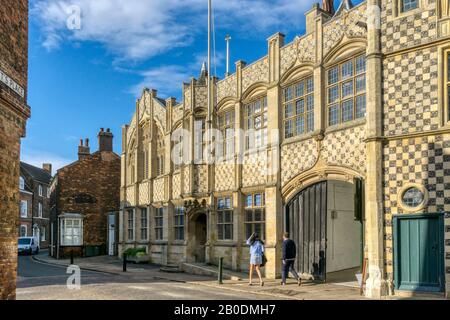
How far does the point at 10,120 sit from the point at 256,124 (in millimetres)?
12901

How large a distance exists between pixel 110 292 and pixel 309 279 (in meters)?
6.93

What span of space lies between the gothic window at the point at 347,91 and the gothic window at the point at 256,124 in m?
3.84

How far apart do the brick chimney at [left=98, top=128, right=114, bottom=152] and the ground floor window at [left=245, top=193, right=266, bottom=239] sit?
19.2 m

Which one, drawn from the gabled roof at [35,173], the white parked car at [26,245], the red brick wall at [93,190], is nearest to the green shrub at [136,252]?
the red brick wall at [93,190]

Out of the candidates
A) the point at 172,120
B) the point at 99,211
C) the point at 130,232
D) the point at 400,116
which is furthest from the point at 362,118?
the point at 99,211

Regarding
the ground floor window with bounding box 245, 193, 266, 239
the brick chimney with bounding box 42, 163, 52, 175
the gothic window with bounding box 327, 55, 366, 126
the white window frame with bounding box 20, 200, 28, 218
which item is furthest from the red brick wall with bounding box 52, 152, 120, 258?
the brick chimney with bounding box 42, 163, 52, 175

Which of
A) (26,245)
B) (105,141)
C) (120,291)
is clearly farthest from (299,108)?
(26,245)

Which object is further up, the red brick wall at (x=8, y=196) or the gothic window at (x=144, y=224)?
the red brick wall at (x=8, y=196)

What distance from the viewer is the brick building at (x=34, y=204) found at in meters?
55.8

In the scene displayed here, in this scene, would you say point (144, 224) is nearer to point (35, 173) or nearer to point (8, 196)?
point (8, 196)

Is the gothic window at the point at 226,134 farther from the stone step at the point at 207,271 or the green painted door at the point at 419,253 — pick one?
the green painted door at the point at 419,253

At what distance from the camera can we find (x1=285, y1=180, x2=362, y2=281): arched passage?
17375 millimetres
